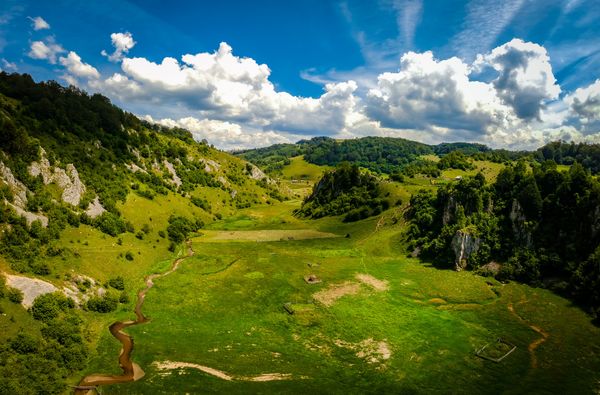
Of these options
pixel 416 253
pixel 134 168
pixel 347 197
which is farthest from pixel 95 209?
pixel 347 197

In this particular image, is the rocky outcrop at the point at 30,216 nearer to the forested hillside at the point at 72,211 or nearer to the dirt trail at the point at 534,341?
the forested hillside at the point at 72,211

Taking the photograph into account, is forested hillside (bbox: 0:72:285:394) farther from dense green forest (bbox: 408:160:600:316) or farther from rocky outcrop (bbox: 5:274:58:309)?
dense green forest (bbox: 408:160:600:316)

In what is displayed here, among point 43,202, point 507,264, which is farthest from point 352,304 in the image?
point 43,202

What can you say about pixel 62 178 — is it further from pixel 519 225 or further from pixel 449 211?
pixel 519 225

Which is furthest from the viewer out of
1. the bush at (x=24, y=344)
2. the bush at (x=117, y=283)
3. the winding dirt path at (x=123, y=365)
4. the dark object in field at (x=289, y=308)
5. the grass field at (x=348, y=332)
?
the bush at (x=117, y=283)

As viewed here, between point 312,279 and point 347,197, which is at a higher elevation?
point 347,197

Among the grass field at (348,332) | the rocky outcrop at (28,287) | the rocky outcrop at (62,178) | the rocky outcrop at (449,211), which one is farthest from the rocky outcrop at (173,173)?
the rocky outcrop at (449,211)

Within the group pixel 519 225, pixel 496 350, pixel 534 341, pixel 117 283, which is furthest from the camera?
pixel 519 225

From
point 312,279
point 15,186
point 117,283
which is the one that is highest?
point 15,186
